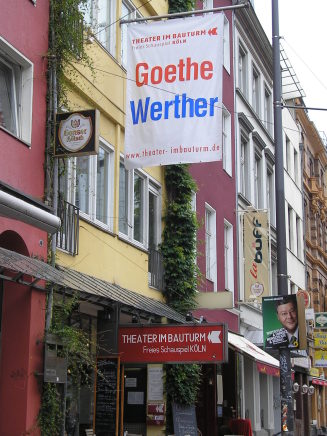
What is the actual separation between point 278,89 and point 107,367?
7.33 meters

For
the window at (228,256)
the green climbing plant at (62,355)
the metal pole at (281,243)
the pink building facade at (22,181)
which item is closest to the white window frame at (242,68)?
the window at (228,256)

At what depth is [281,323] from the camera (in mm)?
15234

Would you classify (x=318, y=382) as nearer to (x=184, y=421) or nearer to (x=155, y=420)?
(x=184, y=421)

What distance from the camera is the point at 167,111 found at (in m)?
13.5

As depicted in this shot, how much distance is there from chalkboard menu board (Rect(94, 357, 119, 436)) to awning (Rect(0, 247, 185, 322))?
1.07 meters

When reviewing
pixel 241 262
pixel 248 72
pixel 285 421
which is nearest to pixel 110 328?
pixel 285 421

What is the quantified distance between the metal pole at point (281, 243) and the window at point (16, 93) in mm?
6497

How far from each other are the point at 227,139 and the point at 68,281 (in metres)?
14.3

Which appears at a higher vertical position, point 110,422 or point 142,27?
point 142,27

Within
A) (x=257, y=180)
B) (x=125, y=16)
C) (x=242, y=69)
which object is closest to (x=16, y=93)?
(x=125, y=16)

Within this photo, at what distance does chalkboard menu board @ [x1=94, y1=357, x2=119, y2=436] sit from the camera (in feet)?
43.3

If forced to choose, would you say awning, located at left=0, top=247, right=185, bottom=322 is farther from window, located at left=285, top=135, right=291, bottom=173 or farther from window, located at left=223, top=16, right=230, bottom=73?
window, located at left=285, top=135, right=291, bottom=173

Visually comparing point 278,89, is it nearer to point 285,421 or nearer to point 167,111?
Result: point 167,111

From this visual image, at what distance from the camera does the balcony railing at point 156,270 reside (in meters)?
17.1
